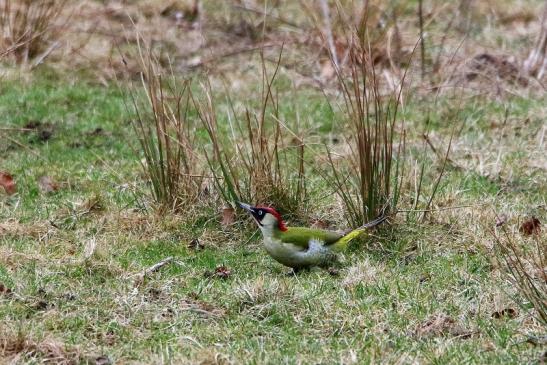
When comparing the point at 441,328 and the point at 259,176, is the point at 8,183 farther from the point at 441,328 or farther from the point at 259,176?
the point at 441,328

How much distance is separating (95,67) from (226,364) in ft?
19.7

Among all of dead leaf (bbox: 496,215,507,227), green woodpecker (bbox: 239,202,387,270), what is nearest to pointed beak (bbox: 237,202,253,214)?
green woodpecker (bbox: 239,202,387,270)

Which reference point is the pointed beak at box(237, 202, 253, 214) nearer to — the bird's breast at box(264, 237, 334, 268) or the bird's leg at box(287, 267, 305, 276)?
the bird's breast at box(264, 237, 334, 268)

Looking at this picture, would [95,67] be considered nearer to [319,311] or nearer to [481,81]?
[481,81]

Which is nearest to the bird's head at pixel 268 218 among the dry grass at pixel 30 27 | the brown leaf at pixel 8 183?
the brown leaf at pixel 8 183

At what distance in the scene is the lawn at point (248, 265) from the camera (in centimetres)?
459

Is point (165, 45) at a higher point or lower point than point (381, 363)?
lower

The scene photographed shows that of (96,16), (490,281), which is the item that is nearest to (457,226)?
(490,281)

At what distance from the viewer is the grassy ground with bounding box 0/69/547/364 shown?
4.57m

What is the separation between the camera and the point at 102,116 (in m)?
8.73

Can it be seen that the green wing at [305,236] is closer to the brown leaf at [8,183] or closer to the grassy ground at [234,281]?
the grassy ground at [234,281]

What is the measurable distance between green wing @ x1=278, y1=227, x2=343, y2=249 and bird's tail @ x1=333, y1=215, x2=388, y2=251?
3 centimetres

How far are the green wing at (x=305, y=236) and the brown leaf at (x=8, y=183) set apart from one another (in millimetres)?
2197

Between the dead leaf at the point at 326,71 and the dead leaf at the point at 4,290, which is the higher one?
the dead leaf at the point at 4,290
